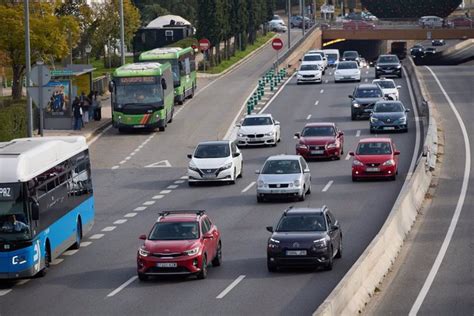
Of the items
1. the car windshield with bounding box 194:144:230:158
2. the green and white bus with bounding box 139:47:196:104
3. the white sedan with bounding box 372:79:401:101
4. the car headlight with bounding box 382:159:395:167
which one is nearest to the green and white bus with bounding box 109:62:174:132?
the green and white bus with bounding box 139:47:196:104

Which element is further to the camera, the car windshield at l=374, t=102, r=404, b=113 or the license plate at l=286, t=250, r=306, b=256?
the car windshield at l=374, t=102, r=404, b=113

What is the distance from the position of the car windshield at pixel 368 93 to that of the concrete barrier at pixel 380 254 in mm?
16525

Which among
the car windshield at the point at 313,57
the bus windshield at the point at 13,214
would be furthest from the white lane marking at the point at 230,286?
the car windshield at the point at 313,57

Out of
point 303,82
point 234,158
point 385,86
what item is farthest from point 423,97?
point 234,158

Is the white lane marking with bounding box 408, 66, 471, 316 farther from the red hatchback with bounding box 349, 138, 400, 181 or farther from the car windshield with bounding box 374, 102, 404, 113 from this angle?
the car windshield with bounding box 374, 102, 404, 113

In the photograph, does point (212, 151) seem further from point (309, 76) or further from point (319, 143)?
point (309, 76)

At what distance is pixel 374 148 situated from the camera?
45.5 m

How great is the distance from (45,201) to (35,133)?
93.5ft

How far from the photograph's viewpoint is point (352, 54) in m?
106

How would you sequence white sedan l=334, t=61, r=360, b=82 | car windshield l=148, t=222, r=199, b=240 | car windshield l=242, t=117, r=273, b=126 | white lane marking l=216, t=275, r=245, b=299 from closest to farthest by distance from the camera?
1. white lane marking l=216, t=275, r=245, b=299
2. car windshield l=148, t=222, r=199, b=240
3. car windshield l=242, t=117, r=273, b=126
4. white sedan l=334, t=61, r=360, b=82

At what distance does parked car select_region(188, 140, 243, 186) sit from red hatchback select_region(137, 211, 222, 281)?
1482 centimetres

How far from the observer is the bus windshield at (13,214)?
28.2 metres

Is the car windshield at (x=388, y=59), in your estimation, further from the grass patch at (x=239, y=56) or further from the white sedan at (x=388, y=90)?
the grass patch at (x=239, y=56)

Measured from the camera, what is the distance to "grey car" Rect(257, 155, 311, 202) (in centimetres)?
4050
